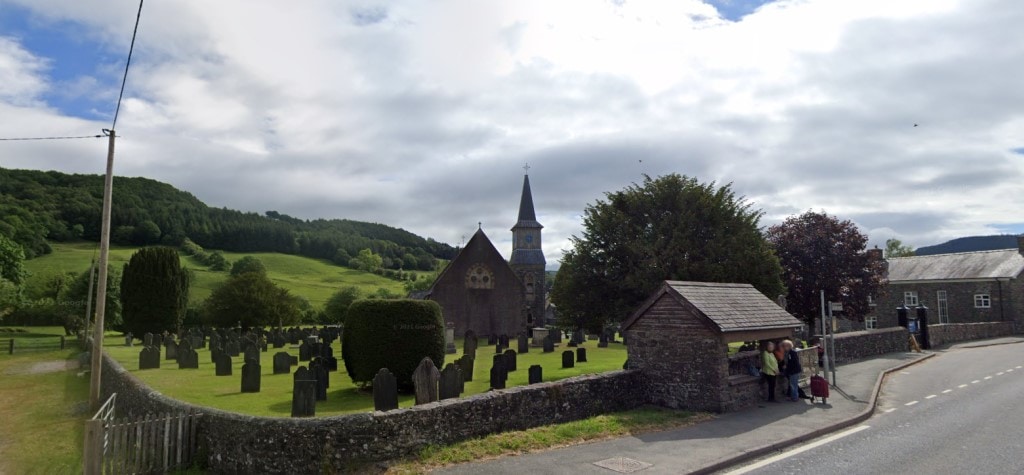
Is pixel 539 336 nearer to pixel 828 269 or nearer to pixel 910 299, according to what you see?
pixel 828 269

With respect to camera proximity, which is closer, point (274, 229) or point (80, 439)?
point (80, 439)

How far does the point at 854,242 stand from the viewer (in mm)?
34594

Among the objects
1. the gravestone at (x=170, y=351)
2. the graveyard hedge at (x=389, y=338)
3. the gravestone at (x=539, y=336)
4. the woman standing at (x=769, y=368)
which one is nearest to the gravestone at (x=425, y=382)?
the graveyard hedge at (x=389, y=338)

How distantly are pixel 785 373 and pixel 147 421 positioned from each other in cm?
1510

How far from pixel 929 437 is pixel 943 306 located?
153 ft

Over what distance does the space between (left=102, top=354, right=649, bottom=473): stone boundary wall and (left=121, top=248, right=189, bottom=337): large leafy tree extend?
3718 cm

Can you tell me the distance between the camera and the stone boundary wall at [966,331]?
33.6m

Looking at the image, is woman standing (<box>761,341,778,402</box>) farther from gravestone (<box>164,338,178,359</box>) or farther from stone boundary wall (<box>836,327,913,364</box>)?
gravestone (<box>164,338,178,359</box>)

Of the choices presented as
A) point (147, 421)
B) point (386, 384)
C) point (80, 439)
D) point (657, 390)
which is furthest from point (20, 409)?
point (657, 390)

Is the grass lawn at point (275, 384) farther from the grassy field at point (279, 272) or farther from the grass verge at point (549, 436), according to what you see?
the grassy field at point (279, 272)

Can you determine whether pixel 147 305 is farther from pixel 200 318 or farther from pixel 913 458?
pixel 913 458

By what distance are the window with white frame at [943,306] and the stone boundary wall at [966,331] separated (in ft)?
17.6

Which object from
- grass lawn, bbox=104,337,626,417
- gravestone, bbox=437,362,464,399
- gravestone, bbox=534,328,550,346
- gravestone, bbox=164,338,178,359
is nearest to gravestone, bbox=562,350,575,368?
grass lawn, bbox=104,337,626,417

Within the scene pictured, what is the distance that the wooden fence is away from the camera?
30.0ft
